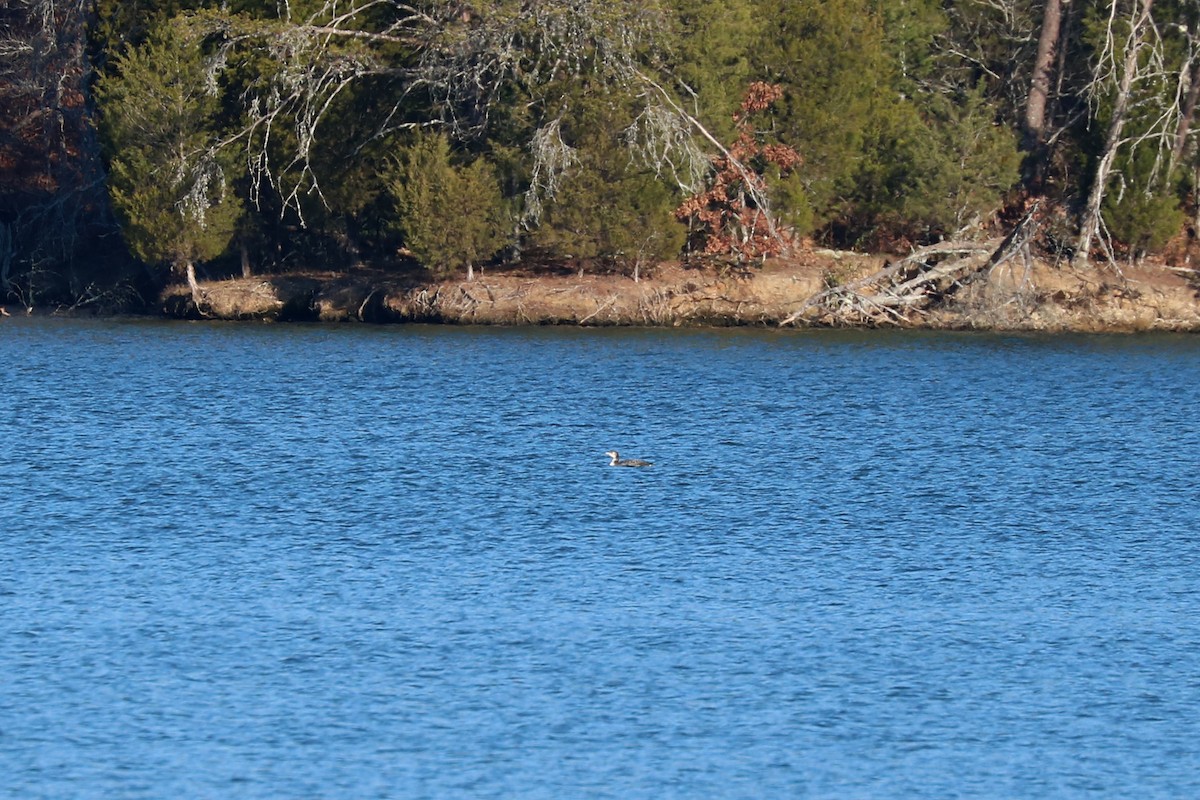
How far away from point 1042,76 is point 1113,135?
374cm

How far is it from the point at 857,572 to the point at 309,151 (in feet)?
98.0

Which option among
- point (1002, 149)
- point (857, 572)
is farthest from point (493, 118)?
point (857, 572)

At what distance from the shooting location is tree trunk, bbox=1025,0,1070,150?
44719 millimetres

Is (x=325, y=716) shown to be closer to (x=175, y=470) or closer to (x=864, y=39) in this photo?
(x=175, y=470)

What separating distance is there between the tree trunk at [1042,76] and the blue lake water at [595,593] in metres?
16.3

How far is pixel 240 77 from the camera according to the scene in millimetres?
44812

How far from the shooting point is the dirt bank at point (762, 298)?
42.4 m

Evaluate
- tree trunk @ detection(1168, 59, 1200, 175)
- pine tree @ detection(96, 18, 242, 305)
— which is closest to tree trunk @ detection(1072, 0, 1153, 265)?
tree trunk @ detection(1168, 59, 1200, 175)

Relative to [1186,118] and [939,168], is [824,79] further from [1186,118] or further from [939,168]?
[1186,118]

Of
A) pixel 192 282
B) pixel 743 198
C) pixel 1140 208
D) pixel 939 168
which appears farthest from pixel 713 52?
pixel 192 282

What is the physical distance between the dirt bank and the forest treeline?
813 millimetres

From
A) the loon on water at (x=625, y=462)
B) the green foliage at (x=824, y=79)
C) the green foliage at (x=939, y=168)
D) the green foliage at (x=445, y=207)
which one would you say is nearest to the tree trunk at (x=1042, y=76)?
the green foliage at (x=939, y=168)

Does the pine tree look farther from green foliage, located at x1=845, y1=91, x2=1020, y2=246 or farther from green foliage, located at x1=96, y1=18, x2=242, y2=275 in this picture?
green foliage, located at x1=845, y1=91, x2=1020, y2=246

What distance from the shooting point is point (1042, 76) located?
4519 centimetres
